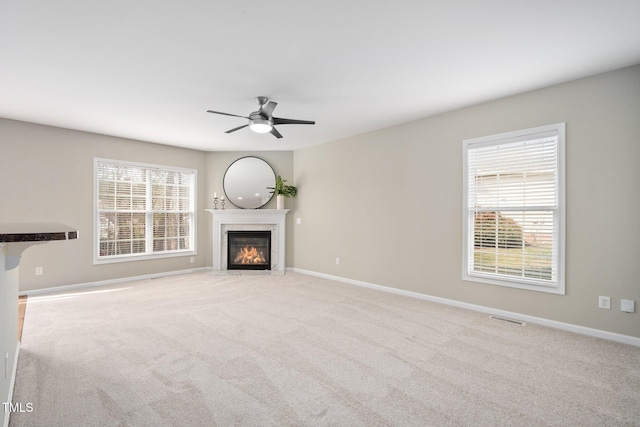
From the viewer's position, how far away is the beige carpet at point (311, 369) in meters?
1.96

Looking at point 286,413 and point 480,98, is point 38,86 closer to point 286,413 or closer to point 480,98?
point 286,413

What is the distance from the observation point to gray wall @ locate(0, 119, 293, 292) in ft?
15.0

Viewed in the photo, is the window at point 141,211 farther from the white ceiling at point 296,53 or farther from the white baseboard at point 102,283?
the white ceiling at point 296,53

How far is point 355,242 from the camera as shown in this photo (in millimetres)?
5590

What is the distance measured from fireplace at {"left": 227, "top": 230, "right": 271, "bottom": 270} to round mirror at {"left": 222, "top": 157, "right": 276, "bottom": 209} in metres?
0.63

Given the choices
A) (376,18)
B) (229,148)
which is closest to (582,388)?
(376,18)

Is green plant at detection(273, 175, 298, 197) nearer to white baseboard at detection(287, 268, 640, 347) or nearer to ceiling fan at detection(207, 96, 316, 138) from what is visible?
white baseboard at detection(287, 268, 640, 347)

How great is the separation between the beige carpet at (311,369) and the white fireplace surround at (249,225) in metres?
2.47

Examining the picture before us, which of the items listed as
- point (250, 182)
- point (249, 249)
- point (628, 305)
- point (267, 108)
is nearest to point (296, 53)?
point (267, 108)

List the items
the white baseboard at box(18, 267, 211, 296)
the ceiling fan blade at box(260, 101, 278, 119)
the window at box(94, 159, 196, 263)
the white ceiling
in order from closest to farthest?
the white ceiling → the ceiling fan blade at box(260, 101, 278, 119) → the white baseboard at box(18, 267, 211, 296) → the window at box(94, 159, 196, 263)

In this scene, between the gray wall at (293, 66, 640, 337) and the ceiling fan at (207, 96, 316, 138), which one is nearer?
the gray wall at (293, 66, 640, 337)

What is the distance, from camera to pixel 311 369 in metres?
2.52

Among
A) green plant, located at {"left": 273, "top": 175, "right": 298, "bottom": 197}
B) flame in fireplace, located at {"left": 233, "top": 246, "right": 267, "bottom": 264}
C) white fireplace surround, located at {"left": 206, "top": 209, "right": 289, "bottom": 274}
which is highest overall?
green plant, located at {"left": 273, "top": 175, "right": 298, "bottom": 197}

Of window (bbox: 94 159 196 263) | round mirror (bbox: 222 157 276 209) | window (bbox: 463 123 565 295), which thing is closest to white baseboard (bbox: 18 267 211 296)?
window (bbox: 94 159 196 263)
